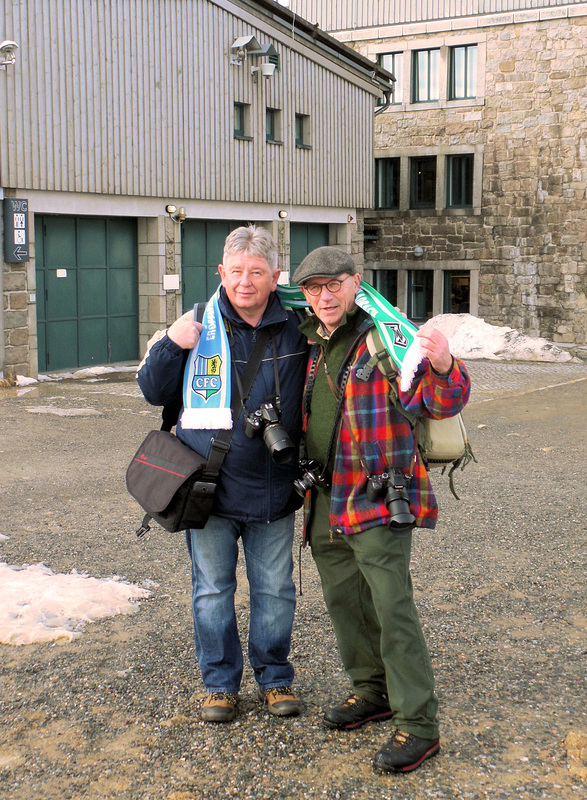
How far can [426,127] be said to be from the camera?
941 inches

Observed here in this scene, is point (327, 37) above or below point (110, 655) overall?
above

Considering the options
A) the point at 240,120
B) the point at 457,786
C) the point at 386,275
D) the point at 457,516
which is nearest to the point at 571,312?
the point at 386,275

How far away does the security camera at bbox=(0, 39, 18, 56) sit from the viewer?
13078mm

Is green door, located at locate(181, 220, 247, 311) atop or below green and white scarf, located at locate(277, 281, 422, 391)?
atop

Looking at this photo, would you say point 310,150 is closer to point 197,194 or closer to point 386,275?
point 197,194

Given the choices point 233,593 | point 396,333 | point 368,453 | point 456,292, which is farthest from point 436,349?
point 456,292

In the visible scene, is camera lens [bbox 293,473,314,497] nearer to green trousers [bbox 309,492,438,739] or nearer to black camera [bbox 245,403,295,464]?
black camera [bbox 245,403,295,464]

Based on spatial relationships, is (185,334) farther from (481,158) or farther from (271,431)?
(481,158)

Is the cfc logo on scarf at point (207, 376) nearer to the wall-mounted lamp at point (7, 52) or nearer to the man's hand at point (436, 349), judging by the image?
the man's hand at point (436, 349)

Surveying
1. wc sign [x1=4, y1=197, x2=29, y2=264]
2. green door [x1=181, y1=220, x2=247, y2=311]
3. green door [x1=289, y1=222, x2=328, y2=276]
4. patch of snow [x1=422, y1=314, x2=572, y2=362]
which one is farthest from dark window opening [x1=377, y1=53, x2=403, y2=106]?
wc sign [x1=4, y1=197, x2=29, y2=264]

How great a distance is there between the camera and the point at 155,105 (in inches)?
628

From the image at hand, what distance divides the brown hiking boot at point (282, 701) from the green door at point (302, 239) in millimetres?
16146

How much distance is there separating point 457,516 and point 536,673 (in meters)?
2.72

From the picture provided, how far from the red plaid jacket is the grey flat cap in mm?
245
